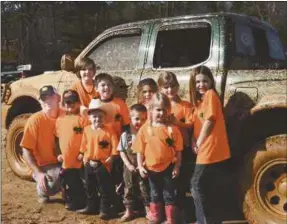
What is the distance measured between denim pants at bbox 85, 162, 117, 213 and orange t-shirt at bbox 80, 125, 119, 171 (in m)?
0.08

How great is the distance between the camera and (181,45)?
4.89 metres

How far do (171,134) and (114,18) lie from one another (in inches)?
714

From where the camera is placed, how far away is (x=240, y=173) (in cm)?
407

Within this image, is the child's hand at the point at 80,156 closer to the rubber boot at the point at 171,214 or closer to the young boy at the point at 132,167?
the young boy at the point at 132,167

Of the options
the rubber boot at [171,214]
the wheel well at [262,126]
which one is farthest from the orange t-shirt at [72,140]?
the wheel well at [262,126]

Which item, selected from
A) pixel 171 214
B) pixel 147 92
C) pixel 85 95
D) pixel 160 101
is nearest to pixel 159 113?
pixel 160 101

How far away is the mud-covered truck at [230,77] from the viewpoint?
3.88 metres

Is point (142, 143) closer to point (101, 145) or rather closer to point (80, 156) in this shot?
point (101, 145)

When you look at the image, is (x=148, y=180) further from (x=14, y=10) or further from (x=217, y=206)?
(x=14, y=10)

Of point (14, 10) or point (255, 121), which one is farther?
point (14, 10)

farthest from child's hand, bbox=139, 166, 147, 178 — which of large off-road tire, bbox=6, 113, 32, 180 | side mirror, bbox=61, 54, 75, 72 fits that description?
large off-road tire, bbox=6, 113, 32, 180

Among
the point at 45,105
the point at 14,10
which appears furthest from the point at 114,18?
the point at 45,105

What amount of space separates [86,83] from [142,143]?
1174 mm

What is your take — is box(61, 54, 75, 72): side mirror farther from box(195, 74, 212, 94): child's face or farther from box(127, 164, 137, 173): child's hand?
box(195, 74, 212, 94): child's face
